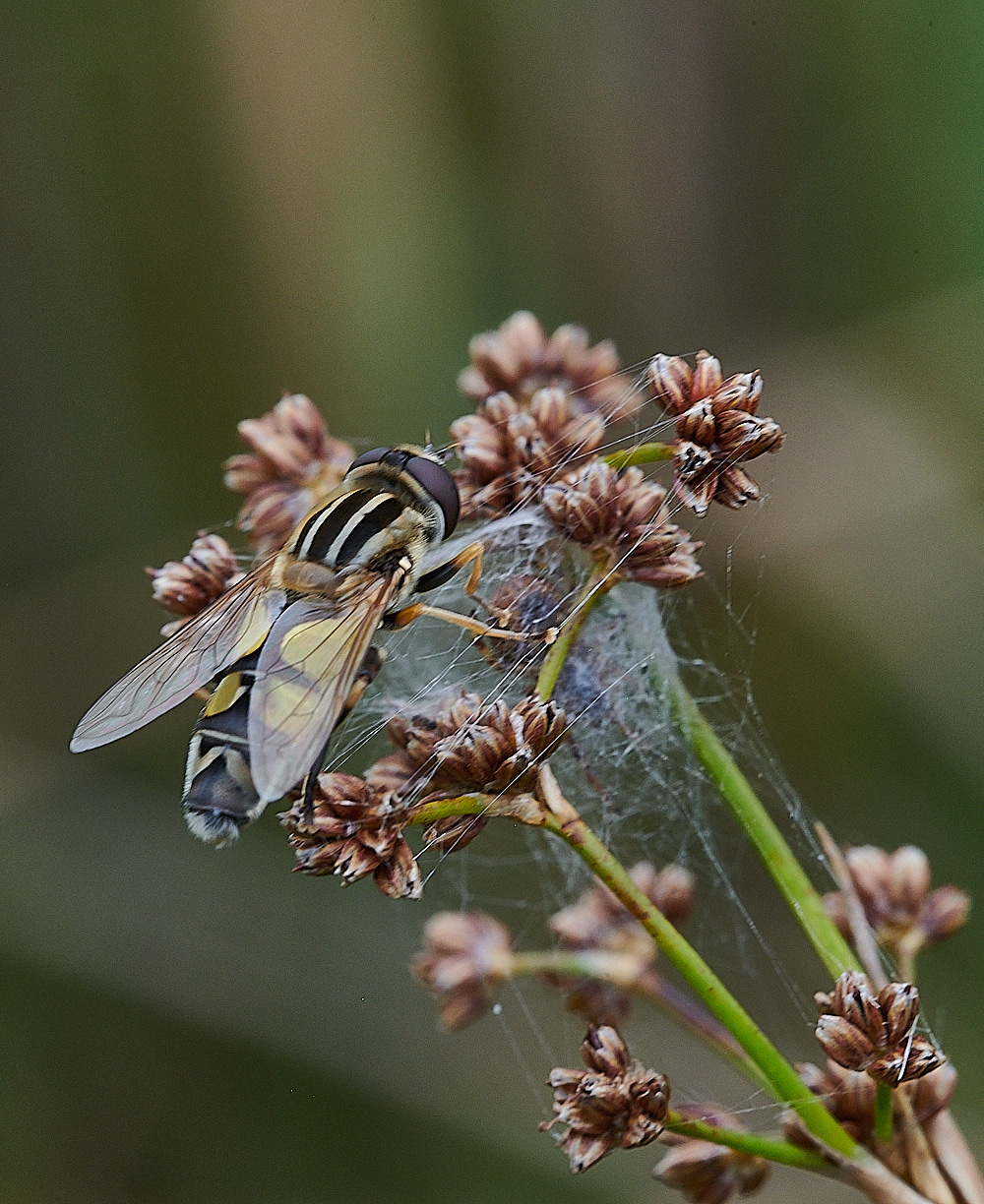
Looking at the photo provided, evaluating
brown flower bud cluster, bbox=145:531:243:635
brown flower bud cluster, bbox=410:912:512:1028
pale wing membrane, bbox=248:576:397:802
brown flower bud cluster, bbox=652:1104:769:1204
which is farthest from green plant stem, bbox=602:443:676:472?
brown flower bud cluster, bbox=410:912:512:1028

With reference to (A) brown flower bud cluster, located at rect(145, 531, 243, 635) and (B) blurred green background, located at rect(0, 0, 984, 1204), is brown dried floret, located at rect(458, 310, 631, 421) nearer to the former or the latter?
(A) brown flower bud cluster, located at rect(145, 531, 243, 635)

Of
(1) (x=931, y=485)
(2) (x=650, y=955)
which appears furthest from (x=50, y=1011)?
(1) (x=931, y=485)

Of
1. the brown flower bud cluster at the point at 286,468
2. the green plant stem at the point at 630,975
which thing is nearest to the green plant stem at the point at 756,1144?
the green plant stem at the point at 630,975

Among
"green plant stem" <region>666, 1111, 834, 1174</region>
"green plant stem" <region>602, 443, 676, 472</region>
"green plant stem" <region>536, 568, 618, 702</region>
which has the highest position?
"green plant stem" <region>602, 443, 676, 472</region>

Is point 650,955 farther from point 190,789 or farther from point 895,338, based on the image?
point 895,338

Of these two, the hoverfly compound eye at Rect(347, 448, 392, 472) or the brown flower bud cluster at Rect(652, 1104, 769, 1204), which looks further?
the hoverfly compound eye at Rect(347, 448, 392, 472)

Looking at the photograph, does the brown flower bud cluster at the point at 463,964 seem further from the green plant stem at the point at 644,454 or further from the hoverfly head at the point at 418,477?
the green plant stem at the point at 644,454
